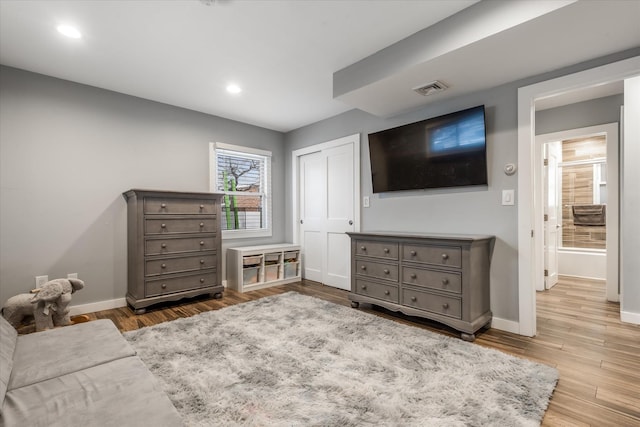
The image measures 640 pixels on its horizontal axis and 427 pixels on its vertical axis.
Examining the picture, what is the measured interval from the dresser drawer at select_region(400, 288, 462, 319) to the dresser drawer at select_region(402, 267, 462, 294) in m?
0.08

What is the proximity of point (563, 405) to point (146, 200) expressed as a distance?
370 cm

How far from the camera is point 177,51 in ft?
8.32

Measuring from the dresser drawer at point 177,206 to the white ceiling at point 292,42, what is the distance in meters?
1.26

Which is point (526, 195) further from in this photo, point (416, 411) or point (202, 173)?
point (202, 173)

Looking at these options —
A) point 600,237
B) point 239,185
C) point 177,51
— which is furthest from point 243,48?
point 600,237

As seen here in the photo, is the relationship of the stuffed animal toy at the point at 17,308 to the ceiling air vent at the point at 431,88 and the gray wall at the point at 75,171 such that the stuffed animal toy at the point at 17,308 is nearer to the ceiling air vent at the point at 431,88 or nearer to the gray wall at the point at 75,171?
the gray wall at the point at 75,171

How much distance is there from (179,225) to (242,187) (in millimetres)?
1372

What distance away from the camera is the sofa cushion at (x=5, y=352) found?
3.46ft

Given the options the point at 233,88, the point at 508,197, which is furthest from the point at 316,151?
the point at 508,197

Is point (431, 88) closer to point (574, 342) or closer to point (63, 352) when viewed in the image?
point (574, 342)

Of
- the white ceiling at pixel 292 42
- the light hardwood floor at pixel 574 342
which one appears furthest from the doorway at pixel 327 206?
the white ceiling at pixel 292 42

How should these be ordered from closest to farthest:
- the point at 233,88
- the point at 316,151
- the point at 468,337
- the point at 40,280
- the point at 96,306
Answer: the point at 468,337 → the point at 40,280 → the point at 96,306 → the point at 233,88 → the point at 316,151

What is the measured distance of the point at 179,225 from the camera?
337 cm

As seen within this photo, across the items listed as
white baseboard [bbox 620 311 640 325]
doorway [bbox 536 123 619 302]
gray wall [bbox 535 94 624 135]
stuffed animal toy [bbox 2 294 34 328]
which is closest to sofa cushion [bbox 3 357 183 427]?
stuffed animal toy [bbox 2 294 34 328]
